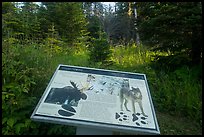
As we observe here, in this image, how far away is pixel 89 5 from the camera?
85.9 feet

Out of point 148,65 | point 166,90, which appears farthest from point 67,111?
point 148,65

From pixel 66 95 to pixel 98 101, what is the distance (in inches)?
13.2

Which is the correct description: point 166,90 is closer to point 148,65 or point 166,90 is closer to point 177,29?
point 177,29

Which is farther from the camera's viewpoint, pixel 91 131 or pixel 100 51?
pixel 100 51

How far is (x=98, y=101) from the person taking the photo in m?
2.73

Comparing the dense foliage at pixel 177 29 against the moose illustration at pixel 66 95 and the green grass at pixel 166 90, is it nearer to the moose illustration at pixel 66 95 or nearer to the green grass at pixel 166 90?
the green grass at pixel 166 90

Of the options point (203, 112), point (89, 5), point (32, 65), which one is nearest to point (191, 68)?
point (203, 112)

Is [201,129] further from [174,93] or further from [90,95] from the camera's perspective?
[90,95]

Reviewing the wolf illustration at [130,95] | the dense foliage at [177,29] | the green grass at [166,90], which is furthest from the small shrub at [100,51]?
the wolf illustration at [130,95]

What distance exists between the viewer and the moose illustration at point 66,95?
2.65m

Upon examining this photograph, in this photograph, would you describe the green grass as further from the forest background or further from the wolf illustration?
the wolf illustration

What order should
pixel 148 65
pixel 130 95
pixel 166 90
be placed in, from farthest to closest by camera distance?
pixel 148 65, pixel 166 90, pixel 130 95

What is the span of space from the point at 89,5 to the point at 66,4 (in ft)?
50.2

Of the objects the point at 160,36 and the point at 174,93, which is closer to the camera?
the point at 174,93
